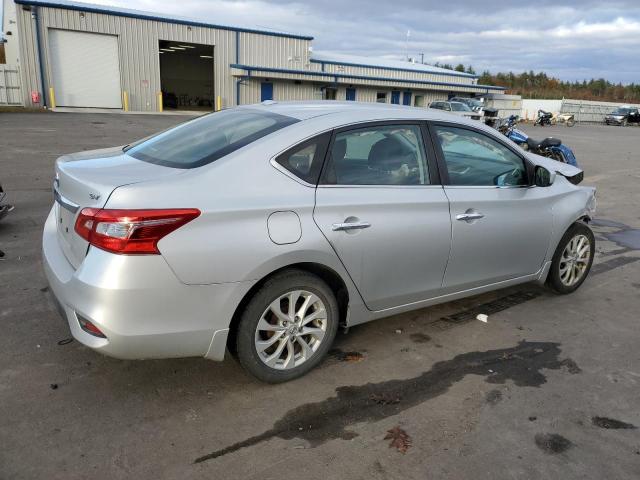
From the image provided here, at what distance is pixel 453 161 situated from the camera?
153 inches

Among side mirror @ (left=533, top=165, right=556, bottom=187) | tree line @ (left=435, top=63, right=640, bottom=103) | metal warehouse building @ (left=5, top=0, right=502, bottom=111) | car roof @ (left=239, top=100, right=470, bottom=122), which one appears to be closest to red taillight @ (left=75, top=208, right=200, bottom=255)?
car roof @ (left=239, top=100, right=470, bottom=122)

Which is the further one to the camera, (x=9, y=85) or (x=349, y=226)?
(x=9, y=85)

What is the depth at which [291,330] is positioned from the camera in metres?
3.22

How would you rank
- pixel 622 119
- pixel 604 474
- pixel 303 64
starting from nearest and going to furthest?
pixel 604 474
pixel 303 64
pixel 622 119

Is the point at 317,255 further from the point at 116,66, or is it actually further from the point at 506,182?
the point at 116,66

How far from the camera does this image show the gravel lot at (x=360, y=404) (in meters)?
2.62

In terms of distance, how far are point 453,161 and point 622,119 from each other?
55138 mm

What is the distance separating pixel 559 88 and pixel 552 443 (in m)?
91.1

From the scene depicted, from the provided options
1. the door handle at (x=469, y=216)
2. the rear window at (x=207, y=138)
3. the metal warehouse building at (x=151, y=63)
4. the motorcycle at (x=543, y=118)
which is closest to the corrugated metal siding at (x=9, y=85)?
the metal warehouse building at (x=151, y=63)

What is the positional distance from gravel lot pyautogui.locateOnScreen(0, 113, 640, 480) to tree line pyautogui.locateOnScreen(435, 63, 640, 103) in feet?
246

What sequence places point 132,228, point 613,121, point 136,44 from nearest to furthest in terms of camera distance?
point 132,228 → point 136,44 → point 613,121

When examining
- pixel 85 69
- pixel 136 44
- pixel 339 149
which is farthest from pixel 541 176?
pixel 136 44

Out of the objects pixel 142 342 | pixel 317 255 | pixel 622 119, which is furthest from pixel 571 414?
pixel 622 119

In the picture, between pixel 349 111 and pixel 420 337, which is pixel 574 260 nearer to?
pixel 420 337
